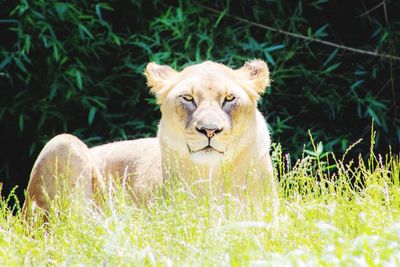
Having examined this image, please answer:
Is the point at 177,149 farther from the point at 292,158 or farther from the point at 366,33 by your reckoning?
the point at 366,33

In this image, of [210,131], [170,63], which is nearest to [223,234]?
[210,131]

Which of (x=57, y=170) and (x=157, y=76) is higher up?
(x=157, y=76)

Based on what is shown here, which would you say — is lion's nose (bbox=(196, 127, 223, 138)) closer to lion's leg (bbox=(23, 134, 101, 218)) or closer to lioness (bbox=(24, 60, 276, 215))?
lioness (bbox=(24, 60, 276, 215))

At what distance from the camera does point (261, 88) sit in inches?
232

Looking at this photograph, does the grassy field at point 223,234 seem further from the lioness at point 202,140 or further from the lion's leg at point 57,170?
the lion's leg at point 57,170

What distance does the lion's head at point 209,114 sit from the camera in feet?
17.7

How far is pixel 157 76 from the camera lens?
6047 mm

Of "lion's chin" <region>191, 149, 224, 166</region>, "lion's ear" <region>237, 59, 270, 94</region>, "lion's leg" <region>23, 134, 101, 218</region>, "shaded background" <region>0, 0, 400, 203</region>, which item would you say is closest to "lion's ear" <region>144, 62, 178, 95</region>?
"lion's ear" <region>237, 59, 270, 94</region>

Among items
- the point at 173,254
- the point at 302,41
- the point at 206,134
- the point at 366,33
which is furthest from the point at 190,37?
the point at 173,254

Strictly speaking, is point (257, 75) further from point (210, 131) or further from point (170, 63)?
point (170, 63)

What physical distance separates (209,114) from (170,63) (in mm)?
3026

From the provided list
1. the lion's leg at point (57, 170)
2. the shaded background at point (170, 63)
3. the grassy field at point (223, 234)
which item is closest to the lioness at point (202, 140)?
the lion's leg at point (57, 170)

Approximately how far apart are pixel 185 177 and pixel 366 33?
3.72 m

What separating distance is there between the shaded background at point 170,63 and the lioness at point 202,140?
2038 millimetres
